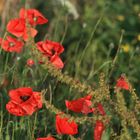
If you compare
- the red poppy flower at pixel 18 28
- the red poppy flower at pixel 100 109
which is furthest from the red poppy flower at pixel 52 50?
the red poppy flower at pixel 100 109

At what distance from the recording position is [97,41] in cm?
480

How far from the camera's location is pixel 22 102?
240 centimetres

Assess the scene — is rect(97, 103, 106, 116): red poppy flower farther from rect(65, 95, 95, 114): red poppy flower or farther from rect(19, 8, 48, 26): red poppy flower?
rect(19, 8, 48, 26): red poppy flower

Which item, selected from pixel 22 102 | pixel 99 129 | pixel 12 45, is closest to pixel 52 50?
pixel 12 45

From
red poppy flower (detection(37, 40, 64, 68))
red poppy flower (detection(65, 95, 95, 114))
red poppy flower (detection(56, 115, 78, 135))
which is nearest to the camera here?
red poppy flower (detection(56, 115, 78, 135))

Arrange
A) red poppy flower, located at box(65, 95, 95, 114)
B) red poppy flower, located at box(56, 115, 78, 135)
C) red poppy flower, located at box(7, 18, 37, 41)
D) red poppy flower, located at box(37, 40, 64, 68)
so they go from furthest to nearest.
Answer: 1. red poppy flower, located at box(7, 18, 37, 41)
2. red poppy flower, located at box(37, 40, 64, 68)
3. red poppy flower, located at box(65, 95, 95, 114)
4. red poppy flower, located at box(56, 115, 78, 135)

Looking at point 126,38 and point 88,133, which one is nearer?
point 88,133

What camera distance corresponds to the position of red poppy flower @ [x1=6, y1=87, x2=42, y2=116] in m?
2.38

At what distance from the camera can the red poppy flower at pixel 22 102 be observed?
2.38 meters

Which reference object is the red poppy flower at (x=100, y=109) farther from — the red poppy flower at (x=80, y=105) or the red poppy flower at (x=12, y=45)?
the red poppy flower at (x=12, y=45)

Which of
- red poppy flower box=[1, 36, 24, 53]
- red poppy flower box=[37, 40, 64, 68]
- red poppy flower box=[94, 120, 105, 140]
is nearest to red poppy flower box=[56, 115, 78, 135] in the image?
red poppy flower box=[94, 120, 105, 140]

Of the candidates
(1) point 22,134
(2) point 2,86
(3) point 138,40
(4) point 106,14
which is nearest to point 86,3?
(4) point 106,14

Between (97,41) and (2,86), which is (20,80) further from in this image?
(97,41)

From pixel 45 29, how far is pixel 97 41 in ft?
1.87
